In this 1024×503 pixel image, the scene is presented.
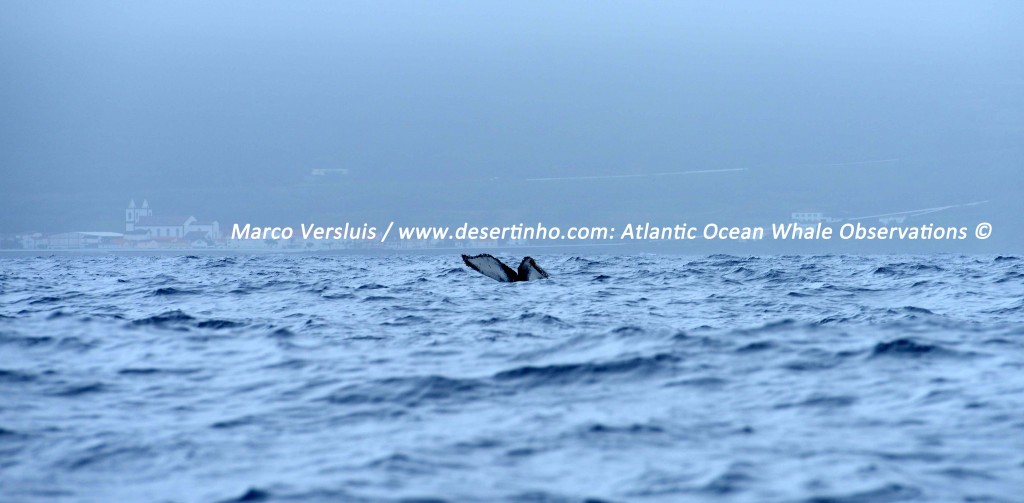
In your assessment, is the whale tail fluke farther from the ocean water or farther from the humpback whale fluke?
the ocean water

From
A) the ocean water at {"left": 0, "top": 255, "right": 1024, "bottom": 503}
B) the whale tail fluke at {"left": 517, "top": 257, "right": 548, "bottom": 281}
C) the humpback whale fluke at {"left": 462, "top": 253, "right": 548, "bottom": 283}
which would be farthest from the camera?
the whale tail fluke at {"left": 517, "top": 257, "right": 548, "bottom": 281}

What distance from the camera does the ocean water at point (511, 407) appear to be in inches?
303

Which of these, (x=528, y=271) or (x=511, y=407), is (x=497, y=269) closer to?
(x=528, y=271)

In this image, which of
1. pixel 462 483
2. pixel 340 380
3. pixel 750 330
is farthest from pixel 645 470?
pixel 750 330

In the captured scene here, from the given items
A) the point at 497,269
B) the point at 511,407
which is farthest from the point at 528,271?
the point at 511,407

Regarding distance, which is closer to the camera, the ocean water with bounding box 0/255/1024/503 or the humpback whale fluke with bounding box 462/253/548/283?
the ocean water with bounding box 0/255/1024/503

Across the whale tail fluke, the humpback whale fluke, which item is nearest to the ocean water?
the humpback whale fluke

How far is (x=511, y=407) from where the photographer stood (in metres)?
10.5

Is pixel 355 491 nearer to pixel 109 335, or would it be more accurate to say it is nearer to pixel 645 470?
pixel 645 470

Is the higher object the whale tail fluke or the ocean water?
the whale tail fluke

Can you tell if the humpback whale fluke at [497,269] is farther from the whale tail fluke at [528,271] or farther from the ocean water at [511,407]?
the ocean water at [511,407]

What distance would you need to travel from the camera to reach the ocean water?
770cm

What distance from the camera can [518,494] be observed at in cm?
740

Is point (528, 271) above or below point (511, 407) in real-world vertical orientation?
above
